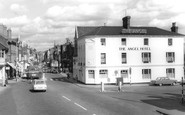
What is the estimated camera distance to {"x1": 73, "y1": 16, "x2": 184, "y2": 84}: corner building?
48.8 metres

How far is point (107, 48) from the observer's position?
49125mm

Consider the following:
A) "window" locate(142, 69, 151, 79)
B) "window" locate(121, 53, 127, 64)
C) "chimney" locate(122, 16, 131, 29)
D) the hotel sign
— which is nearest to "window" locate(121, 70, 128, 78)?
"window" locate(121, 53, 127, 64)

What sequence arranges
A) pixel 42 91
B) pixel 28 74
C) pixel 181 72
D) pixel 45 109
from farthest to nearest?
pixel 28 74, pixel 181 72, pixel 42 91, pixel 45 109

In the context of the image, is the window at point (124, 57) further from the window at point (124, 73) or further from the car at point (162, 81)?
the car at point (162, 81)

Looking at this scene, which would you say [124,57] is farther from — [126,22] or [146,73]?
[126,22]

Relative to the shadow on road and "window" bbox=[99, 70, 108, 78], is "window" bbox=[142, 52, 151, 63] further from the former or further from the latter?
the shadow on road

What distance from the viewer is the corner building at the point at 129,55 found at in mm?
48750

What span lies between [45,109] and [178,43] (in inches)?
1505

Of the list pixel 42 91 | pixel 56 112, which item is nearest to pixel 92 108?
pixel 56 112

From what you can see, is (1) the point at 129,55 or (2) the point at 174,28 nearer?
(1) the point at 129,55

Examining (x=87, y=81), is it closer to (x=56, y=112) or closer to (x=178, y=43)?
(x=178, y=43)

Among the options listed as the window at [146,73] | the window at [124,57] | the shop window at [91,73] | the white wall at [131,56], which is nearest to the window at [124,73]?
the white wall at [131,56]

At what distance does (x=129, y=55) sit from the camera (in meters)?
50.2

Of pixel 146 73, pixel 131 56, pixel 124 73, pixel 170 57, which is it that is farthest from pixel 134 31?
pixel 170 57
